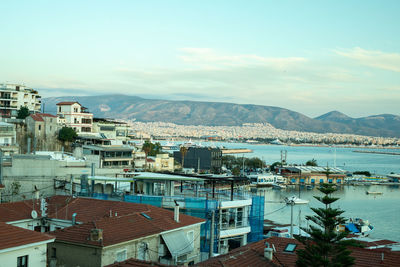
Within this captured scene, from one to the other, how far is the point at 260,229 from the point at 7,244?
1201 cm

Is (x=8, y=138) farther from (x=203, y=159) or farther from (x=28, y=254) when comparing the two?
(x=203, y=159)

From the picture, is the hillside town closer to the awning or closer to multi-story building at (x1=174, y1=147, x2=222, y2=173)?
the awning

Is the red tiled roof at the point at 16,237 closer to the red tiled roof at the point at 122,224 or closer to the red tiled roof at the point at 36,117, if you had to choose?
the red tiled roof at the point at 122,224

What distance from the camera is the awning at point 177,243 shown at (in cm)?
1253

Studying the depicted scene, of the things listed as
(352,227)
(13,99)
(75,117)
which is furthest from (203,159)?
(352,227)

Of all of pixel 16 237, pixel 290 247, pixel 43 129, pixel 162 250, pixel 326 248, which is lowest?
pixel 162 250

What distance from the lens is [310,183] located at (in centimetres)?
7306

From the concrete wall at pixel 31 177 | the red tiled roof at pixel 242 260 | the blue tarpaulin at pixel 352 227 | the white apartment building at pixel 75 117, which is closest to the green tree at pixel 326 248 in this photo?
the red tiled roof at pixel 242 260

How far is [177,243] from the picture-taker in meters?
Answer: 12.9

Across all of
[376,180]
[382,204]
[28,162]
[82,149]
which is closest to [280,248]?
[28,162]

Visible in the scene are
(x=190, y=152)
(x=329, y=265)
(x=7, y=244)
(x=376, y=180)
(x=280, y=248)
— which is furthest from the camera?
(x=376, y=180)

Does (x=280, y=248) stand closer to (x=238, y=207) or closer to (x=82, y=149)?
(x=238, y=207)

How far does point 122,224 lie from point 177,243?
182cm

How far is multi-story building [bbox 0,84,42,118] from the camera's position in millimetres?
46344
